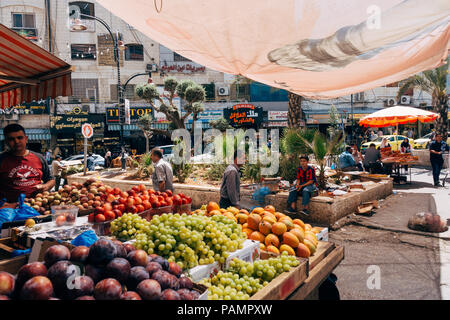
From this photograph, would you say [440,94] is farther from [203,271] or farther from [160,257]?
[160,257]

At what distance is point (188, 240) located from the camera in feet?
8.19

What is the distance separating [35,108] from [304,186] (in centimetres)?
2809

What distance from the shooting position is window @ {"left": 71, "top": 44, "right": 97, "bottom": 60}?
2956 centimetres

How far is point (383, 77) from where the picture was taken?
4.12 m

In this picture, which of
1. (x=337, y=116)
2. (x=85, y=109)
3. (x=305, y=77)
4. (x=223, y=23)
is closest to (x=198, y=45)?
(x=223, y=23)

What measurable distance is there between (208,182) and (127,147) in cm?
2083

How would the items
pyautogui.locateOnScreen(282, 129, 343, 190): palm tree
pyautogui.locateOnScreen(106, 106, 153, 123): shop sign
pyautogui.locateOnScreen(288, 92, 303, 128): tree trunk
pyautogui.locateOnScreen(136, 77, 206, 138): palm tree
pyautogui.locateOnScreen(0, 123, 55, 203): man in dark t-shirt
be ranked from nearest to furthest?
pyautogui.locateOnScreen(0, 123, 55, 203): man in dark t-shirt < pyautogui.locateOnScreen(282, 129, 343, 190): palm tree < pyautogui.locateOnScreen(288, 92, 303, 128): tree trunk < pyautogui.locateOnScreen(136, 77, 206, 138): palm tree < pyautogui.locateOnScreen(106, 106, 153, 123): shop sign

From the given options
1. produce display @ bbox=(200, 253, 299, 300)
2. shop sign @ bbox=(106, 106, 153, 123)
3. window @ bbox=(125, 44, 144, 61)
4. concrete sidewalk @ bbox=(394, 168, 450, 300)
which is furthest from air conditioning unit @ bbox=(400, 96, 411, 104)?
produce display @ bbox=(200, 253, 299, 300)

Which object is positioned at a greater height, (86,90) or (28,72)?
(86,90)

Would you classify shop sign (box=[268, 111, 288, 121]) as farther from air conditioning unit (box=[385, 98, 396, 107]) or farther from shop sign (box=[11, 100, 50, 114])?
shop sign (box=[11, 100, 50, 114])

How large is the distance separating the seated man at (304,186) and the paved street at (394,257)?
0.96 meters

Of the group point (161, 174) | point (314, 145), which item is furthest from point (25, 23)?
point (314, 145)

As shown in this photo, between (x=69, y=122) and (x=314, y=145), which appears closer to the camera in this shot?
(x=314, y=145)

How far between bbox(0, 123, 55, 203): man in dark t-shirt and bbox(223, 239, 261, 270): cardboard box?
324cm
